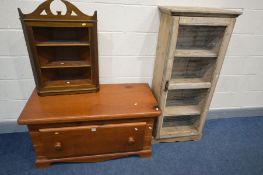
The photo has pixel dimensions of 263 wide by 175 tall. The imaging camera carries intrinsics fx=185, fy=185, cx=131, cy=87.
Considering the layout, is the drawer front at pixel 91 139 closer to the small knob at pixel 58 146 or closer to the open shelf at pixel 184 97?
the small knob at pixel 58 146

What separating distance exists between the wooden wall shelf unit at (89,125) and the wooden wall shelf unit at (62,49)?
11 cm

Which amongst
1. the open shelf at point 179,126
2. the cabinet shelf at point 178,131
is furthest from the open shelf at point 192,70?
the cabinet shelf at point 178,131

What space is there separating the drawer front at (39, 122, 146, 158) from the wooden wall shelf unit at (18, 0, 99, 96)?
34 cm

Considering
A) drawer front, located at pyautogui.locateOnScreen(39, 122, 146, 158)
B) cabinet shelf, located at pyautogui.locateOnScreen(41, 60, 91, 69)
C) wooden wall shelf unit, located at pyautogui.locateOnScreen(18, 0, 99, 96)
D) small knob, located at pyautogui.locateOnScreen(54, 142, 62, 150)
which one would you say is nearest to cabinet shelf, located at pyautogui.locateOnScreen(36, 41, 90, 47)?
wooden wall shelf unit, located at pyautogui.locateOnScreen(18, 0, 99, 96)

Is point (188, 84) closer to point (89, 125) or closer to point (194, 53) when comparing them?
point (194, 53)

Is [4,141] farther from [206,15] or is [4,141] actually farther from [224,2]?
[224,2]

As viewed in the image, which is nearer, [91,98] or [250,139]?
[91,98]

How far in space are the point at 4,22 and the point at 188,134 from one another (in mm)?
1802

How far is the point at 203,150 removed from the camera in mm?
1732

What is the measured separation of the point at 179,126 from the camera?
6.06 feet

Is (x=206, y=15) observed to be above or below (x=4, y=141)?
above

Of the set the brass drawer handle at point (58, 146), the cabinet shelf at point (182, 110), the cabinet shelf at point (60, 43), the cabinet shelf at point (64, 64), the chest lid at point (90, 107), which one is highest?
the cabinet shelf at point (60, 43)

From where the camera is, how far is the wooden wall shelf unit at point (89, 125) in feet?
4.25

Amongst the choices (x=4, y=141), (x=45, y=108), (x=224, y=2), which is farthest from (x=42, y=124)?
(x=224, y=2)
